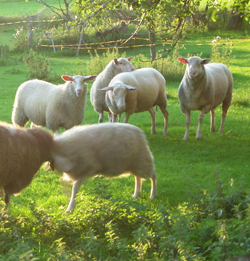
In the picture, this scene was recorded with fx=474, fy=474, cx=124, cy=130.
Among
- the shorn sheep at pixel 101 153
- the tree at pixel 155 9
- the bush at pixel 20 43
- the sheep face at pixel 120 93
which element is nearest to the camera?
the shorn sheep at pixel 101 153

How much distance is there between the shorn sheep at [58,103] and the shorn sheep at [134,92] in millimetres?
608

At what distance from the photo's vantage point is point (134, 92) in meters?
10.1

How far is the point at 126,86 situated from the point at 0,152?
184 inches

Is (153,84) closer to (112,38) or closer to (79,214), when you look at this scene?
(79,214)

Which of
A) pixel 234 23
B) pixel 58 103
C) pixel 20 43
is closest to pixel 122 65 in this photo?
pixel 58 103

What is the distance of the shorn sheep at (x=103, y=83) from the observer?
1084 centimetres

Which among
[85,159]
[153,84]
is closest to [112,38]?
[153,84]

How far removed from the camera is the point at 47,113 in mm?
9328

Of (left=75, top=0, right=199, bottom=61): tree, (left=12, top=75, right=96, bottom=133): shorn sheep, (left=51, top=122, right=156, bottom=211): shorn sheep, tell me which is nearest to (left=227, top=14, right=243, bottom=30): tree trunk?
(left=75, top=0, right=199, bottom=61): tree

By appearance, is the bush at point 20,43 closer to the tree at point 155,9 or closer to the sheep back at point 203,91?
the tree at point 155,9

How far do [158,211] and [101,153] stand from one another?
5.10ft

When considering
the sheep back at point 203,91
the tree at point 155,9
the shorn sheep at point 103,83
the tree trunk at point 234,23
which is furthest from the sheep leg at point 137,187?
the tree trunk at point 234,23

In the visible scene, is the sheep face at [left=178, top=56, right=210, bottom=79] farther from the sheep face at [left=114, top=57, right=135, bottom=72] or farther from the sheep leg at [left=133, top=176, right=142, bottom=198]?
the sheep leg at [left=133, top=176, right=142, bottom=198]

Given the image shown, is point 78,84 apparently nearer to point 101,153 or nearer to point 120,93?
point 120,93
